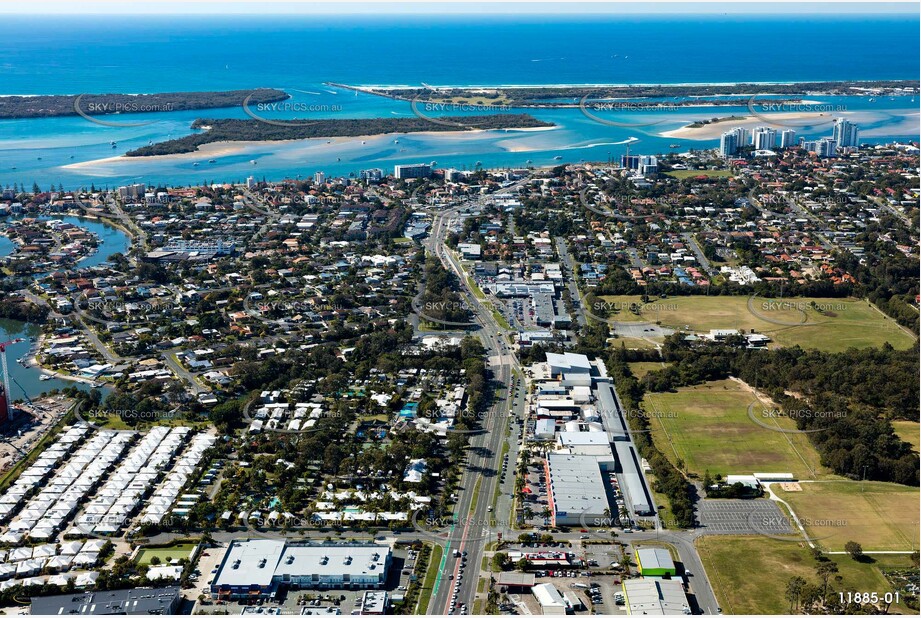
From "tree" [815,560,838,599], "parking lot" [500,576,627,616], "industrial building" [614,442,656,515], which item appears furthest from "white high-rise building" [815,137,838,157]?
"parking lot" [500,576,627,616]

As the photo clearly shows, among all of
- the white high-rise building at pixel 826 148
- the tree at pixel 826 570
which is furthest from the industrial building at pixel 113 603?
the white high-rise building at pixel 826 148

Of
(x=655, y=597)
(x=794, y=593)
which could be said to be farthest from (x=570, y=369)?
(x=794, y=593)

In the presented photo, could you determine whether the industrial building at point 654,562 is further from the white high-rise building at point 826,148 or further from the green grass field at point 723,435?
the white high-rise building at point 826,148

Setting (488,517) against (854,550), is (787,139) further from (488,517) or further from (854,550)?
(488,517)

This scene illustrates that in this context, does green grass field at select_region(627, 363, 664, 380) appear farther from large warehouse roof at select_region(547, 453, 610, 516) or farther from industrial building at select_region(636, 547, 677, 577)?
industrial building at select_region(636, 547, 677, 577)

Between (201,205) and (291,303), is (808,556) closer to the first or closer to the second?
(291,303)

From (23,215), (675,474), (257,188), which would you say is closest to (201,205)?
(257,188)
